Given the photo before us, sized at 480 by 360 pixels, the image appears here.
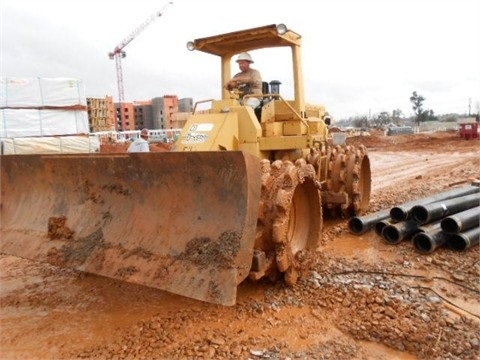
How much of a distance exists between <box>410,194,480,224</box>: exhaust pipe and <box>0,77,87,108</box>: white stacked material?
16371mm

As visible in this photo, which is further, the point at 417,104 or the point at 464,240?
the point at 417,104

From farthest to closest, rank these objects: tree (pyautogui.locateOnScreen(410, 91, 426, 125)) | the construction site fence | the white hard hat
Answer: tree (pyautogui.locateOnScreen(410, 91, 426, 125))
the construction site fence
the white hard hat

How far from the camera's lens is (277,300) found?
397 centimetres

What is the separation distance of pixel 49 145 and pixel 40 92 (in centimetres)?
227

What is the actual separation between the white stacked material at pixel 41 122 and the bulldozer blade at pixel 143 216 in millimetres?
13720

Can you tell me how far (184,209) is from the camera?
377 centimetres

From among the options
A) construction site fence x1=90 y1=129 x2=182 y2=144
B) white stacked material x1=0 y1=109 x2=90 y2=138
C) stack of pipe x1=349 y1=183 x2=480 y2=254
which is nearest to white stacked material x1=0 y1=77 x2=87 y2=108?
white stacked material x1=0 y1=109 x2=90 y2=138

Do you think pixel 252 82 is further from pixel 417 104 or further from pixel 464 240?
pixel 417 104

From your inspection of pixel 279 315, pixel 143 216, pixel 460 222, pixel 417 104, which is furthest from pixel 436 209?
pixel 417 104

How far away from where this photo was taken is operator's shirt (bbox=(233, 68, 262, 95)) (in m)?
6.17

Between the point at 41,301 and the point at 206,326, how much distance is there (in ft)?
6.08

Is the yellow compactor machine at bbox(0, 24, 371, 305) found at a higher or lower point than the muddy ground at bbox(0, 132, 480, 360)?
higher

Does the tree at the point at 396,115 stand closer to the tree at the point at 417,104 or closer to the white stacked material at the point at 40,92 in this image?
the tree at the point at 417,104

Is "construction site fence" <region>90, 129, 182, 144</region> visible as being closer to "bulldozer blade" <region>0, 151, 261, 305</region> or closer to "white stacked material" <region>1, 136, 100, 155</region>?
"white stacked material" <region>1, 136, 100, 155</region>
